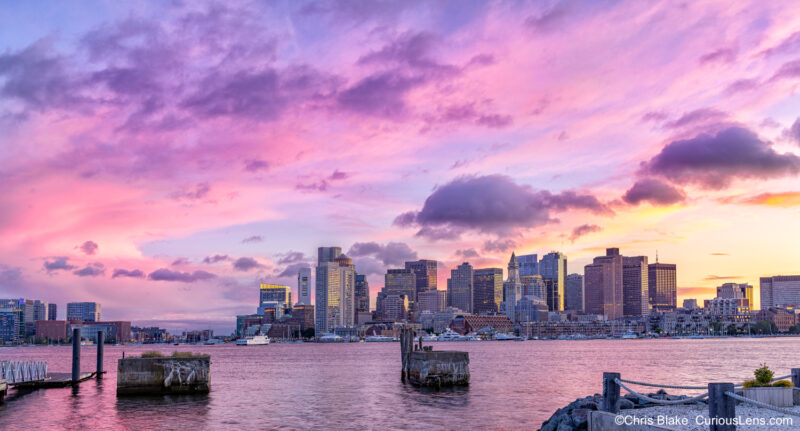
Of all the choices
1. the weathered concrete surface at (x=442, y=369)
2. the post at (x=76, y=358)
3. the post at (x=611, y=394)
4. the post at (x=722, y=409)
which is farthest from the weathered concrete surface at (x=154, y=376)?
the post at (x=722, y=409)

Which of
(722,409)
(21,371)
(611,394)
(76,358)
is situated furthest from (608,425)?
(76,358)

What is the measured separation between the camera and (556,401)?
56375 millimetres

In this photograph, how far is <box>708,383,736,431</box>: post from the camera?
18.8 m

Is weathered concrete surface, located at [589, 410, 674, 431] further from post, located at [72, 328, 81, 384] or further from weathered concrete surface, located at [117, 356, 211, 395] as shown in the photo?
post, located at [72, 328, 81, 384]

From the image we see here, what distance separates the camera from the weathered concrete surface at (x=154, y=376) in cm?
5691

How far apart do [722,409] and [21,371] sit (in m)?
60.1

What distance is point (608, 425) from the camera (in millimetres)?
24203

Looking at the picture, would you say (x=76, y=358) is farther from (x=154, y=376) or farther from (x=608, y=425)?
(x=608, y=425)

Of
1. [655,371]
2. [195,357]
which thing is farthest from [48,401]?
[655,371]

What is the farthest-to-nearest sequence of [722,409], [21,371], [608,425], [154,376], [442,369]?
1. [442,369]
2. [21,371]
3. [154,376]
4. [608,425]
5. [722,409]

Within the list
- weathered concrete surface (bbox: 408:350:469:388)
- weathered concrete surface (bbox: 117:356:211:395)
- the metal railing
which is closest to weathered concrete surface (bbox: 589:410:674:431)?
weathered concrete surface (bbox: 117:356:211:395)

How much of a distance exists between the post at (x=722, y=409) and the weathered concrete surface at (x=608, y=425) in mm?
2410

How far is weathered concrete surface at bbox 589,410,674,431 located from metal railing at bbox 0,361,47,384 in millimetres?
49584

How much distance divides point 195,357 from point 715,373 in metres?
63.5
